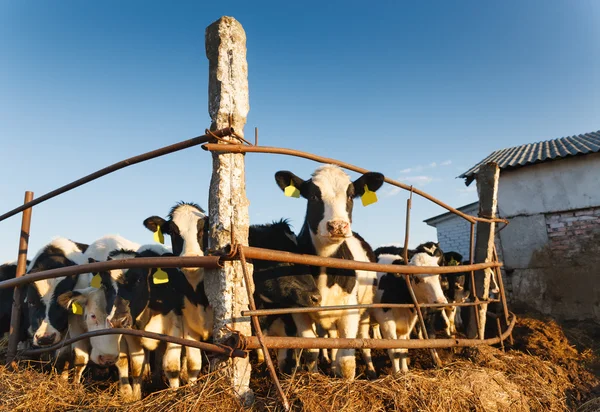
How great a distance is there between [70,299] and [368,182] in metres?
4.10

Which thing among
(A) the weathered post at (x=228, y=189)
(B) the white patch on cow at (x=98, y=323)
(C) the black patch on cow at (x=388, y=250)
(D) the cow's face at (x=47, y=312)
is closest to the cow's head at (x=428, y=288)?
(C) the black patch on cow at (x=388, y=250)

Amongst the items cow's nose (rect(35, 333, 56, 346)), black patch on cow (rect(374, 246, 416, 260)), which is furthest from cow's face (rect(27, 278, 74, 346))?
black patch on cow (rect(374, 246, 416, 260))

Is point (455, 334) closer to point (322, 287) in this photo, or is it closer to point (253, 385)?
point (322, 287)

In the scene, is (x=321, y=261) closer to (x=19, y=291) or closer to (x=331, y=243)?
(x=331, y=243)

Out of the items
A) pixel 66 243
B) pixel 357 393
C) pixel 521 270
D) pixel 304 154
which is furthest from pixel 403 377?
pixel 521 270

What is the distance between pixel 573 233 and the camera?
952cm

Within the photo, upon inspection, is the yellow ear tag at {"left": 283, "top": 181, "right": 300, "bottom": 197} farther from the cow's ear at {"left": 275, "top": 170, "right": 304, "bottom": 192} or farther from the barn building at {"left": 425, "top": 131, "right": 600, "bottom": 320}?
the barn building at {"left": 425, "top": 131, "right": 600, "bottom": 320}

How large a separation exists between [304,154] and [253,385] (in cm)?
226

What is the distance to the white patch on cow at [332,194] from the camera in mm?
4723

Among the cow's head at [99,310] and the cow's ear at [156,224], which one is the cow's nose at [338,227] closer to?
the cow's ear at [156,224]

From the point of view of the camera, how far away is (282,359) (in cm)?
572

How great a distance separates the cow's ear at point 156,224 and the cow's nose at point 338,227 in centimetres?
226

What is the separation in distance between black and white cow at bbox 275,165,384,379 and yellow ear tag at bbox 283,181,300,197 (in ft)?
0.23

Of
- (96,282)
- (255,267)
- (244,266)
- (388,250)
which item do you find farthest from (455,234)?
(244,266)
